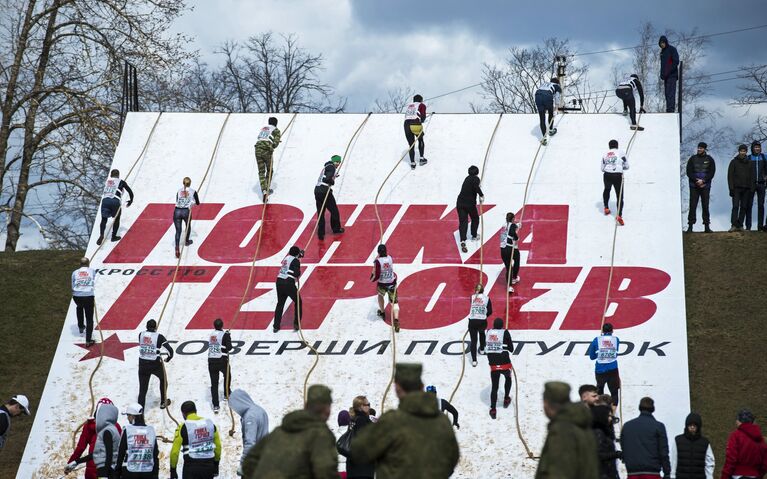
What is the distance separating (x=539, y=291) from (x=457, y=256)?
1.98 metres

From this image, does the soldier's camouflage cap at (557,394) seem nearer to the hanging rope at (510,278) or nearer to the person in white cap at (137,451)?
the person in white cap at (137,451)

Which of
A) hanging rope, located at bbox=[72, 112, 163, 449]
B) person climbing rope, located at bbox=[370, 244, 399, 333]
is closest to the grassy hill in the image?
hanging rope, located at bbox=[72, 112, 163, 449]

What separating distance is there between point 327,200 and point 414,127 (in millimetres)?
3110

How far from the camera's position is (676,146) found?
78.9ft

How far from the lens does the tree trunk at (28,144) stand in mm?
31266

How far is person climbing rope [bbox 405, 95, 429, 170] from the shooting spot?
955 inches

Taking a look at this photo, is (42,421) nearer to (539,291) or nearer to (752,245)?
(539,291)

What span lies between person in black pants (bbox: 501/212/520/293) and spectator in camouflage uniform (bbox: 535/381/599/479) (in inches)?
488

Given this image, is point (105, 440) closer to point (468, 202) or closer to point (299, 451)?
point (299, 451)

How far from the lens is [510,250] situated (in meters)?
20.7

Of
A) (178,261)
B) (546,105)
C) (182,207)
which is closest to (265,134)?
(182,207)

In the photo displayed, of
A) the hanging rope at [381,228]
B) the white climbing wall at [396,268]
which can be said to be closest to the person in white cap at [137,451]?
the white climbing wall at [396,268]

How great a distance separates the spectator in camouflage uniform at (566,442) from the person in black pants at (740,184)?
16.4 metres

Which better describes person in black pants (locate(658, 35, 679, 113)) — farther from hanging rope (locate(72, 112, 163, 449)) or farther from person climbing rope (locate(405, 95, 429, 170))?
hanging rope (locate(72, 112, 163, 449))
